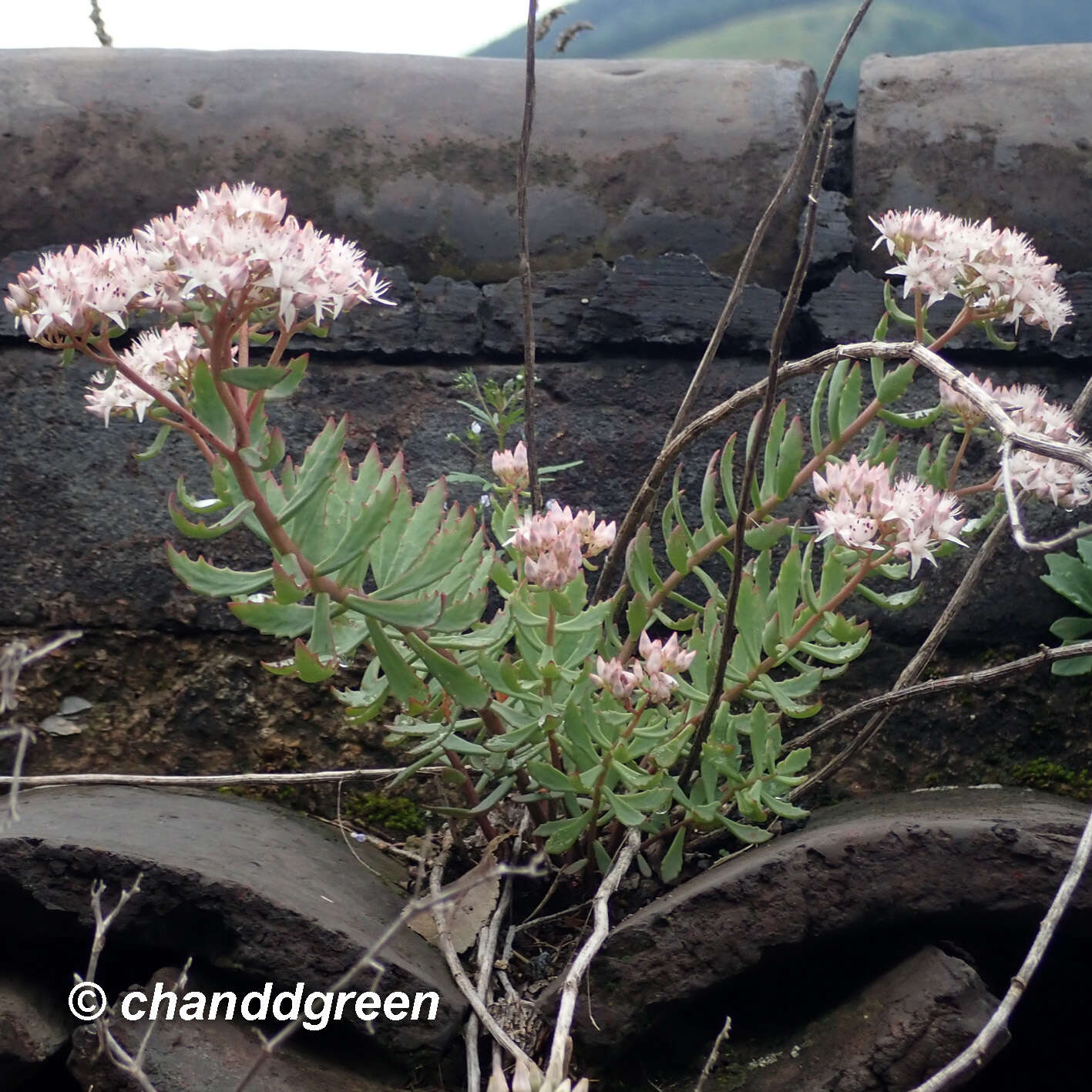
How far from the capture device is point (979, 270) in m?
1.36

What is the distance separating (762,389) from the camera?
1.42 m

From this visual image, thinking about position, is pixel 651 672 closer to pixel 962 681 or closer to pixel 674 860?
pixel 674 860

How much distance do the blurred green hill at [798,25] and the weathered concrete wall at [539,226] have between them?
5.77 metres

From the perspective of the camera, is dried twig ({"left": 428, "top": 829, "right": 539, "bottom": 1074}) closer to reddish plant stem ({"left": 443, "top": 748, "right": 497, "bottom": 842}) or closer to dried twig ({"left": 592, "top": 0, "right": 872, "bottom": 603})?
reddish plant stem ({"left": 443, "top": 748, "right": 497, "bottom": 842})

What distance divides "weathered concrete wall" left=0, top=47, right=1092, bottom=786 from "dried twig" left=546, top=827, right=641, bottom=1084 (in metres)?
0.70

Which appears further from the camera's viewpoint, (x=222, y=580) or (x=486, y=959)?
(x=486, y=959)

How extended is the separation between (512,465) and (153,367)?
0.60 metres

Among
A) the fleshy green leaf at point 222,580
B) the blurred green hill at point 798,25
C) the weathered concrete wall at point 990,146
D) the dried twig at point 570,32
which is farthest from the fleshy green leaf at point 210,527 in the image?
the blurred green hill at point 798,25

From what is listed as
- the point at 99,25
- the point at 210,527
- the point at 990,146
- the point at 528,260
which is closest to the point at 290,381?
the point at 210,527

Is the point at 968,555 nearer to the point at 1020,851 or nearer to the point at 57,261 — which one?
the point at 1020,851

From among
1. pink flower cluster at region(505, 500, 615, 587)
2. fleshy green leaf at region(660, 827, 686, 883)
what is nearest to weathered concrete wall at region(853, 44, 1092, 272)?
pink flower cluster at region(505, 500, 615, 587)

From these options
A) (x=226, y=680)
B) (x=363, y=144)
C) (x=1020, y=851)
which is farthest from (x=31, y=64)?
(x=1020, y=851)

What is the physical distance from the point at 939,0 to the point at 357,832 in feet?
32.7

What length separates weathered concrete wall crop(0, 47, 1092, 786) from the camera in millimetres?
1938
